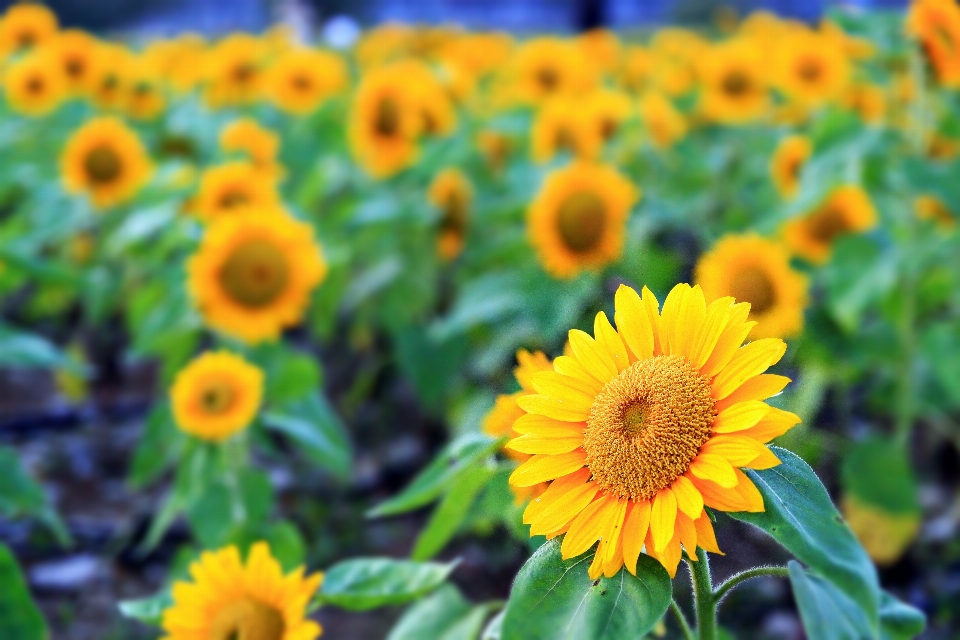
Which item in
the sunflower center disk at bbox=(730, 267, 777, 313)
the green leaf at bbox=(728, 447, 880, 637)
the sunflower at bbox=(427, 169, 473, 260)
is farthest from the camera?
the sunflower at bbox=(427, 169, 473, 260)

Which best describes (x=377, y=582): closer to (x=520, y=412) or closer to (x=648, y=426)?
(x=520, y=412)

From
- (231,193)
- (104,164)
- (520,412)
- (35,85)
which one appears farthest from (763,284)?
(35,85)

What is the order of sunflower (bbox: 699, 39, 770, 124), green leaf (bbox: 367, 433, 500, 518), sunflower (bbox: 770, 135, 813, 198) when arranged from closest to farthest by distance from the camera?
1. green leaf (bbox: 367, 433, 500, 518)
2. sunflower (bbox: 770, 135, 813, 198)
3. sunflower (bbox: 699, 39, 770, 124)

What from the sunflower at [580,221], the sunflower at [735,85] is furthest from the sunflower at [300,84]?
the sunflower at [580,221]

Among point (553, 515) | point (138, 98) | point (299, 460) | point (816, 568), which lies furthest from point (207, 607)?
point (138, 98)

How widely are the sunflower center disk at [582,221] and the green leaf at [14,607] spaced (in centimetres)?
112

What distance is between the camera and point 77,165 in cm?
251

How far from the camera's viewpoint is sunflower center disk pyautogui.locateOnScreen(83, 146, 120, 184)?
252 centimetres

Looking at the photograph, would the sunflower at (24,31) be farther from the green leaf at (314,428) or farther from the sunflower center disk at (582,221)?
the sunflower center disk at (582,221)

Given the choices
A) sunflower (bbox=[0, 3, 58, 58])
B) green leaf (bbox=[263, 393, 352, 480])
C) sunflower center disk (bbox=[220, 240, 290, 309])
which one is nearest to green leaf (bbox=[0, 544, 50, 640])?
green leaf (bbox=[263, 393, 352, 480])

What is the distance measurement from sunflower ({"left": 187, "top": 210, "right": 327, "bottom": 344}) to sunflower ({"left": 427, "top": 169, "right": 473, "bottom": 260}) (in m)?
0.66

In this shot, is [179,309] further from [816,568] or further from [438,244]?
[816,568]

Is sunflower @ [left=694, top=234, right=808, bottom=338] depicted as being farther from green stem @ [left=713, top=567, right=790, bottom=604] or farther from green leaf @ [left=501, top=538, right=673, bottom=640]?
green leaf @ [left=501, top=538, right=673, bottom=640]

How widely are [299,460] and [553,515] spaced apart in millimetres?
1979
